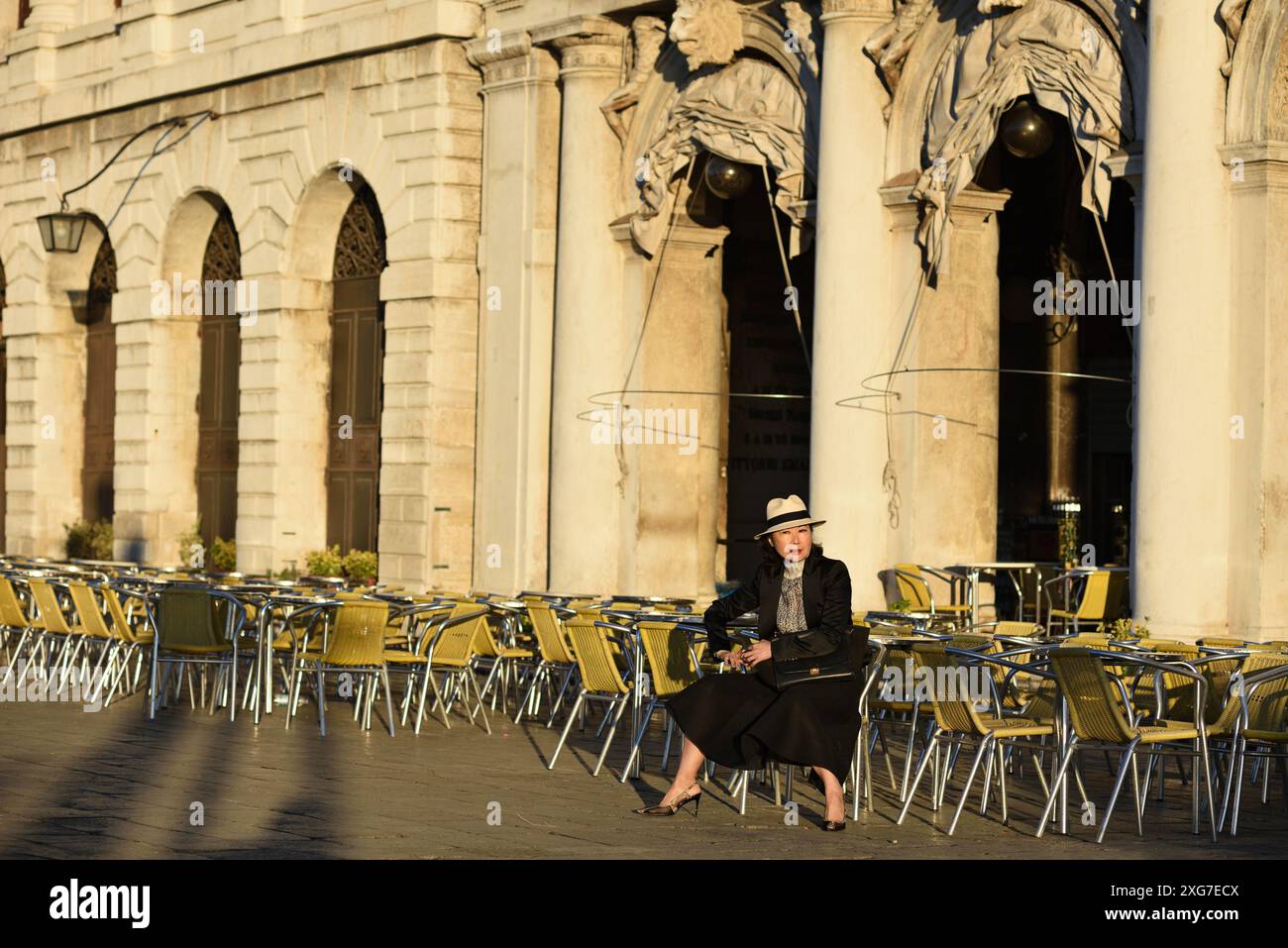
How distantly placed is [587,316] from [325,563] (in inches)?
186

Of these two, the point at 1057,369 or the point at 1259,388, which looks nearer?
the point at 1259,388

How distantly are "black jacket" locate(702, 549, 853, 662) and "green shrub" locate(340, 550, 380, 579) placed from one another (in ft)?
45.1

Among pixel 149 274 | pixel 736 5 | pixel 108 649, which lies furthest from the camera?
pixel 149 274

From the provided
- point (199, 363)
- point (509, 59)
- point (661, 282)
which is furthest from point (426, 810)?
point (199, 363)

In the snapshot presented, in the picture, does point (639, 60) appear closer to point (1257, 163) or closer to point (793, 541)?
point (1257, 163)

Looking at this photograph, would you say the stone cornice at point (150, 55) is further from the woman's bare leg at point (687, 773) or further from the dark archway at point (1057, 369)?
the woman's bare leg at point (687, 773)

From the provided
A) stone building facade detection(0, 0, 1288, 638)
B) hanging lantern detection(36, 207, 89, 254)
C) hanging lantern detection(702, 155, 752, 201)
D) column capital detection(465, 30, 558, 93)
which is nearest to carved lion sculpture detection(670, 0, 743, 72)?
stone building facade detection(0, 0, 1288, 638)

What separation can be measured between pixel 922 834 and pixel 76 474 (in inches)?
Answer: 854

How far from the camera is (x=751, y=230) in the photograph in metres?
23.8

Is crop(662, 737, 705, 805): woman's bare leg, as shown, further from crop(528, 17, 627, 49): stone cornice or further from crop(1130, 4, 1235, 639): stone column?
crop(528, 17, 627, 49): stone cornice

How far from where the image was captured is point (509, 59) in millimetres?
22281

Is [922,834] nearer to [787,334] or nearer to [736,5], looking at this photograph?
[736,5]

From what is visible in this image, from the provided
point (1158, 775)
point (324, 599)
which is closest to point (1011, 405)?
point (324, 599)

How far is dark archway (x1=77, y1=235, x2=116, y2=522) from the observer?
2953cm
